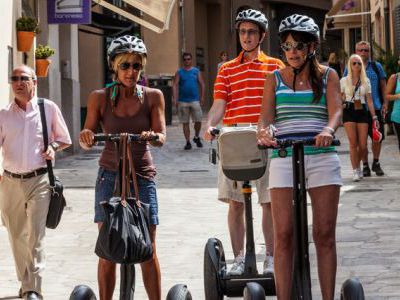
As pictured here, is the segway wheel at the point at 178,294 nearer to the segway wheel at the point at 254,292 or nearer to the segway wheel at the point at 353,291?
the segway wheel at the point at 254,292

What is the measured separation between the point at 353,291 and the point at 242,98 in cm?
240

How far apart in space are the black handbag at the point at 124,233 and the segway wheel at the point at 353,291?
1083mm

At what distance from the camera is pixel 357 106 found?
16.6m

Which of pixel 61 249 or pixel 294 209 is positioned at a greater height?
pixel 294 209

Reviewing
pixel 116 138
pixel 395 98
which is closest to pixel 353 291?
pixel 116 138

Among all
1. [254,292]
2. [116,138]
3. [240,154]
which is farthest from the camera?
[240,154]

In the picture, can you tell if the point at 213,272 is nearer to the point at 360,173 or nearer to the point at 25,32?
the point at 25,32

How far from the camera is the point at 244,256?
8.39m

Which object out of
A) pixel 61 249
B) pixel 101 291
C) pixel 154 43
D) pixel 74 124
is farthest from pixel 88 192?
pixel 154 43

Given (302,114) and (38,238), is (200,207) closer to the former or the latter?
(38,238)

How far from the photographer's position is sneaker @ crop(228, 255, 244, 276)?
814 cm

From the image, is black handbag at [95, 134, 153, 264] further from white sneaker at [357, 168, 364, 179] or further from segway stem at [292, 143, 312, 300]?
white sneaker at [357, 168, 364, 179]

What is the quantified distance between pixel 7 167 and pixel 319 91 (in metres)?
3.11

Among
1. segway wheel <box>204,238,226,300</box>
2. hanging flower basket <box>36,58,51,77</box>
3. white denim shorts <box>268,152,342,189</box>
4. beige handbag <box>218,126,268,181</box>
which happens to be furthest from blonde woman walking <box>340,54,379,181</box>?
white denim shorts <box>268,152,342,189</box>
